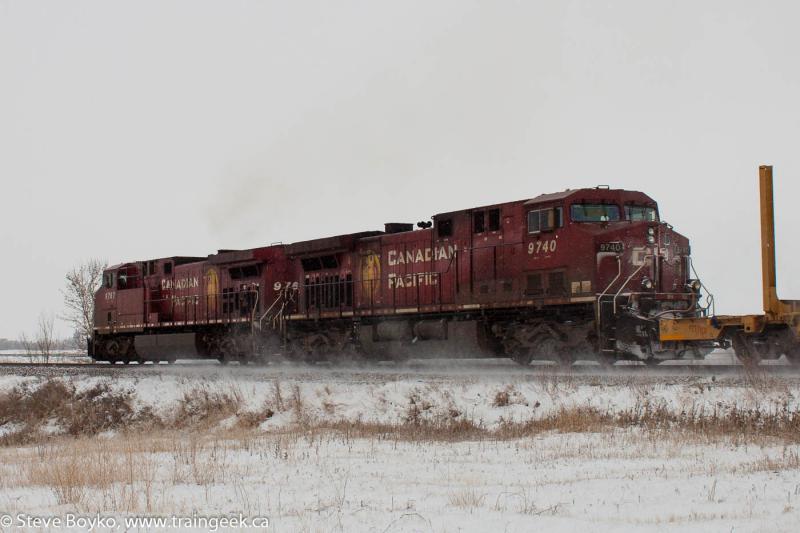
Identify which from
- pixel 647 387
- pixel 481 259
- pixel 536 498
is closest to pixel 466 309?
pixel 481 259

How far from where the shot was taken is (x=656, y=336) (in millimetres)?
18484

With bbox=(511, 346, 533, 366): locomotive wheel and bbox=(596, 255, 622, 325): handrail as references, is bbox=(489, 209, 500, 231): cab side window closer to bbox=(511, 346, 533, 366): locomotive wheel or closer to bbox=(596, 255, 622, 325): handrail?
bbox=(511, 346, 533, 366): locomotive wheel

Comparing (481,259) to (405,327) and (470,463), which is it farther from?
(470,463)

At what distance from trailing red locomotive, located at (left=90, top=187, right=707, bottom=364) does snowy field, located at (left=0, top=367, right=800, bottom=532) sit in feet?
9.84

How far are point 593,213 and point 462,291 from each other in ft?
13.3

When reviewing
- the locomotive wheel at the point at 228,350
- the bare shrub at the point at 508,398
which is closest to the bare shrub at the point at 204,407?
the bare shrub at the point at 508,398

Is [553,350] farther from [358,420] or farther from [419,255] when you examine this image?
[358,420]

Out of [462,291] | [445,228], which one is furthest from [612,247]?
[445,228]

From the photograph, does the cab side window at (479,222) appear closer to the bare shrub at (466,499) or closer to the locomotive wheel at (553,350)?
the locomotive wheel at (553,350)

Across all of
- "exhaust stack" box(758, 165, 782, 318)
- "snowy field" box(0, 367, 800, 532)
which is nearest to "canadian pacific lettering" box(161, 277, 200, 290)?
"snowy field" box(0, 367, 800, 532)

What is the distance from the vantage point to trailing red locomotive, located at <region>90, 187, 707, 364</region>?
1903 cm

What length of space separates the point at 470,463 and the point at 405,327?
41.7ft

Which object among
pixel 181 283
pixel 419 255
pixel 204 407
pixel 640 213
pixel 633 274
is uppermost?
pixel 640 213

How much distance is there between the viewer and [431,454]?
11.6 metres
